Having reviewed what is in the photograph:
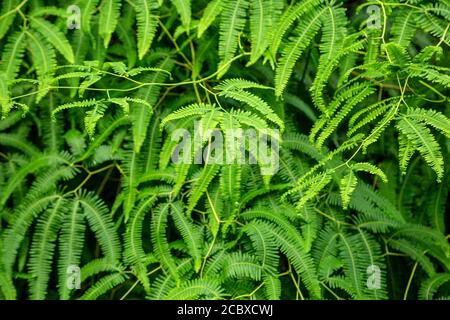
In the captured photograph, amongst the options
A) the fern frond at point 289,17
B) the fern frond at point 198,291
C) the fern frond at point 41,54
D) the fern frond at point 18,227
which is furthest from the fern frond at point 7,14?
the fern frond at point 198,291

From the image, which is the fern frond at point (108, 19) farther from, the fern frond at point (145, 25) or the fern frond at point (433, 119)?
the fern frond at point (433, 119)

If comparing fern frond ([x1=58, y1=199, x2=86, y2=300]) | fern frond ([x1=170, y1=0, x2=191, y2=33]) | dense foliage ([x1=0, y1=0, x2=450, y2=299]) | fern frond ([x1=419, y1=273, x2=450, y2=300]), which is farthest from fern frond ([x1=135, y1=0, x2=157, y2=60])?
fern frond ([x1=419, y1=273, x2=450, y2=300])

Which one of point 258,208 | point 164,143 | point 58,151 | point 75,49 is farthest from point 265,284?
point 75,49

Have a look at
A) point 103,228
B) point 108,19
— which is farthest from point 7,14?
point 103,228

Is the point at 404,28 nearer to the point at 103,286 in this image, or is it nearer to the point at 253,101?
the point at 253,101

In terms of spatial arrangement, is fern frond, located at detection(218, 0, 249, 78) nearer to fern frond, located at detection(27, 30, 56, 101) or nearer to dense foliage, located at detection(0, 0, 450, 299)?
dense foliage, located at detection(0, 0, 450, 299)

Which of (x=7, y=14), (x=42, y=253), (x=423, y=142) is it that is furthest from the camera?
(x=7, y=14)

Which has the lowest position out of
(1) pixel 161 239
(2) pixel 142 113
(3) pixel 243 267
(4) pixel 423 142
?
(3) pixel 243 267

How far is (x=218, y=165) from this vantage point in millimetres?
2318

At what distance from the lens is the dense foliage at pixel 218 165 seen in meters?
2.32

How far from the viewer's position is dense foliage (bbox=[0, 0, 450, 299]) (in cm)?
232

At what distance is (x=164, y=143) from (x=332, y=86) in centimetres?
88
